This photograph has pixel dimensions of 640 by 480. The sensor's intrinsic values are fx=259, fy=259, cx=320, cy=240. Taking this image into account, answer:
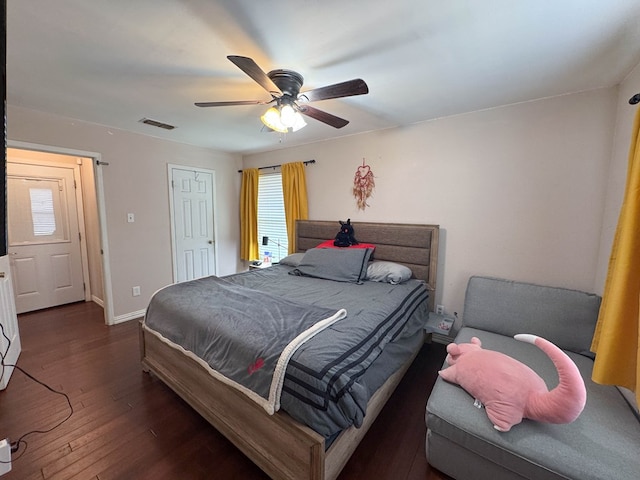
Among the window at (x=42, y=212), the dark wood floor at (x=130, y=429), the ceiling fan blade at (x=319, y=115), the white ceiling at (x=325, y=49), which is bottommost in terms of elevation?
the dark wood floor at (x=130, y=429)

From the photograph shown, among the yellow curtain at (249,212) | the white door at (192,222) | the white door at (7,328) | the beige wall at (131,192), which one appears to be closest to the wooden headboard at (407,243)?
the yellow curtain at (249,212)

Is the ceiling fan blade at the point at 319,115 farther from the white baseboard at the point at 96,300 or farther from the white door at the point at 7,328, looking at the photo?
the white baseboard at the point at 96,300

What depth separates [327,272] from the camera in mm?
2848

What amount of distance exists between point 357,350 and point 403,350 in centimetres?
74

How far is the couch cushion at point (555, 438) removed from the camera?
1079 millimetres

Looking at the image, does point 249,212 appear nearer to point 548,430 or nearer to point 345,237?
point 345,237

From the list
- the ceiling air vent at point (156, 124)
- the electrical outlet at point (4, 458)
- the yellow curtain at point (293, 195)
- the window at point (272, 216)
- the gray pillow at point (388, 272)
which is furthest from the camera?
the window at point (272, 216)

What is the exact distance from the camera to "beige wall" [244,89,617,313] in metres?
2.10

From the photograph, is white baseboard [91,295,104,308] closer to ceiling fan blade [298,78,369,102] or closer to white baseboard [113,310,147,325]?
white baseboard [113,310,147,325]

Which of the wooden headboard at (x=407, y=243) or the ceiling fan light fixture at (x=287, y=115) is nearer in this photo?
the ceiling fan light fixture at (x=287, y=115)

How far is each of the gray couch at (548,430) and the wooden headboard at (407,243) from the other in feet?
2.85

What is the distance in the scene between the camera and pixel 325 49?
1.57m

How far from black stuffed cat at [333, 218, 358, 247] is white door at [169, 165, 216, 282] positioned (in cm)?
234

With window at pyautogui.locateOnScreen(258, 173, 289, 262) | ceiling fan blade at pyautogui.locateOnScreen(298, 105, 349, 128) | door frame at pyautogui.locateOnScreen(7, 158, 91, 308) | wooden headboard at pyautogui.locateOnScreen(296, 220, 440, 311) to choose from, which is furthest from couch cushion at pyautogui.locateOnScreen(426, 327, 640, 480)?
door frame at pyautogui.locateOnScreen(7, 158, 91, 308)
